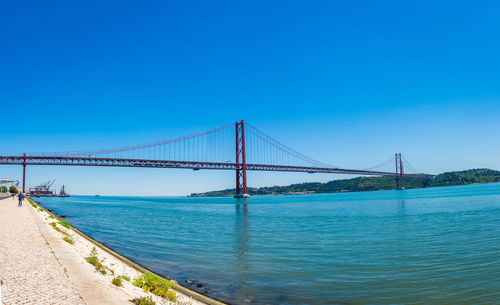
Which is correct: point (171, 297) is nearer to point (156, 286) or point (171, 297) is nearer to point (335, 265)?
point (156, 286)

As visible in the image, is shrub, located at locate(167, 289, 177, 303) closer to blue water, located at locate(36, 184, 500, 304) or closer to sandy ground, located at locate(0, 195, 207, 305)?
sandy ground, located at locate(0, 195, 207, 305)

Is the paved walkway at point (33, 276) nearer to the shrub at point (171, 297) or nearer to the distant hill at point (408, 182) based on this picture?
the shrub at point (171, 297)

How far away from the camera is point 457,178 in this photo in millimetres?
139500

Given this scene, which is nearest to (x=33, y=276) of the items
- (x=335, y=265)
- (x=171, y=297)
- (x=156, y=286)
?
(x=156, y=286)

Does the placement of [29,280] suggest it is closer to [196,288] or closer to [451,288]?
[196,288]

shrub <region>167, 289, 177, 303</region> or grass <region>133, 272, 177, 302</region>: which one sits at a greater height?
grass <region>133, 272, 177, 302</region>

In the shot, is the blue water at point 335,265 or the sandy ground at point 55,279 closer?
the sandy ground at point 55,279

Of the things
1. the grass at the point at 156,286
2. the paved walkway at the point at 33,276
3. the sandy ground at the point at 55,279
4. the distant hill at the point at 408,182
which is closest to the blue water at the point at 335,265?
the grass at the point at 156,286

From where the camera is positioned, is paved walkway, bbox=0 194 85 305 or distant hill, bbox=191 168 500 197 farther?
distant hill, bbox=191 168 500 197

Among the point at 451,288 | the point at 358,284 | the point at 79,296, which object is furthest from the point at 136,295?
the point at 451,288

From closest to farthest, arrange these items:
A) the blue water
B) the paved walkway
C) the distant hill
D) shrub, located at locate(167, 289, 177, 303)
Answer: the paved walkway
shrub, located at locate(167, 289, 177, 303)
the blue water
the distant hill

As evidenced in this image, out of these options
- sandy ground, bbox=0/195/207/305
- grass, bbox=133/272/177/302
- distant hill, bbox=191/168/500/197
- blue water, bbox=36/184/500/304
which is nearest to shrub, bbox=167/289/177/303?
grass, bbox=133/272/177/302

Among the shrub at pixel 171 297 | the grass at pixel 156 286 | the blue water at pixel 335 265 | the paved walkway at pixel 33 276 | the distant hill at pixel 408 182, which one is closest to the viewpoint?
the paved walkway at pixel 33 276

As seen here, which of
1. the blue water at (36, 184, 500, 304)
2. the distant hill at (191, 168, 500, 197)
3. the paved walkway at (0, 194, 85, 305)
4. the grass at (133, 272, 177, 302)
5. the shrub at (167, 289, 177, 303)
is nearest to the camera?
the paved walkway at (0, 194, 85, 305)
